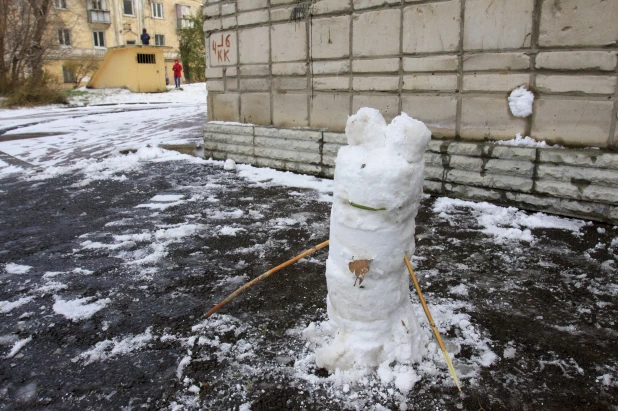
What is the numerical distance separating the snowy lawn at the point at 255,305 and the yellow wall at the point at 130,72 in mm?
23399

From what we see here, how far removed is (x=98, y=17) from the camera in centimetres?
3934

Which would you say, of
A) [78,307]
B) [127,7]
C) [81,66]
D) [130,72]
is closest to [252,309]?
[78,307]

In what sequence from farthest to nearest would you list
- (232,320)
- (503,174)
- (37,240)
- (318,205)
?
1. (318,205)
2. (503,174)
3. (37,240)
4. (232,320)

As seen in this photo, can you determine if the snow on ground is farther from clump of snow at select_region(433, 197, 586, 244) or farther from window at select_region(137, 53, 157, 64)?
window at select_region(137, 53, 157, 64)

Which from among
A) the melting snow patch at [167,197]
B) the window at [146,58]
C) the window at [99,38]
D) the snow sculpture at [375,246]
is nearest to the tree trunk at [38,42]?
the window at [146,58]

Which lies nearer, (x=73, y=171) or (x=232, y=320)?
(x=232, y=320)

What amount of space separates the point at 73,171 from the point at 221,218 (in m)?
4.11

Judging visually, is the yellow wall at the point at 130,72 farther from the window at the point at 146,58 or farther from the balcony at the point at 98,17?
the balcony at the point at 98,17

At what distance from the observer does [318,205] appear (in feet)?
18.4

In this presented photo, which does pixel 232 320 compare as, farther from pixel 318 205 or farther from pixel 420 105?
pixel 420 105

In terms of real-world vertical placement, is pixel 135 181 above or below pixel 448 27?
below

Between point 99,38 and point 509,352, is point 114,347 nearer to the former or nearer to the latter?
point 509,352

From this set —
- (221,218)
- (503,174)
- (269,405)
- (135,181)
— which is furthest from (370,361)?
(135,181)

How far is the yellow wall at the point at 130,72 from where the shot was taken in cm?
2724
